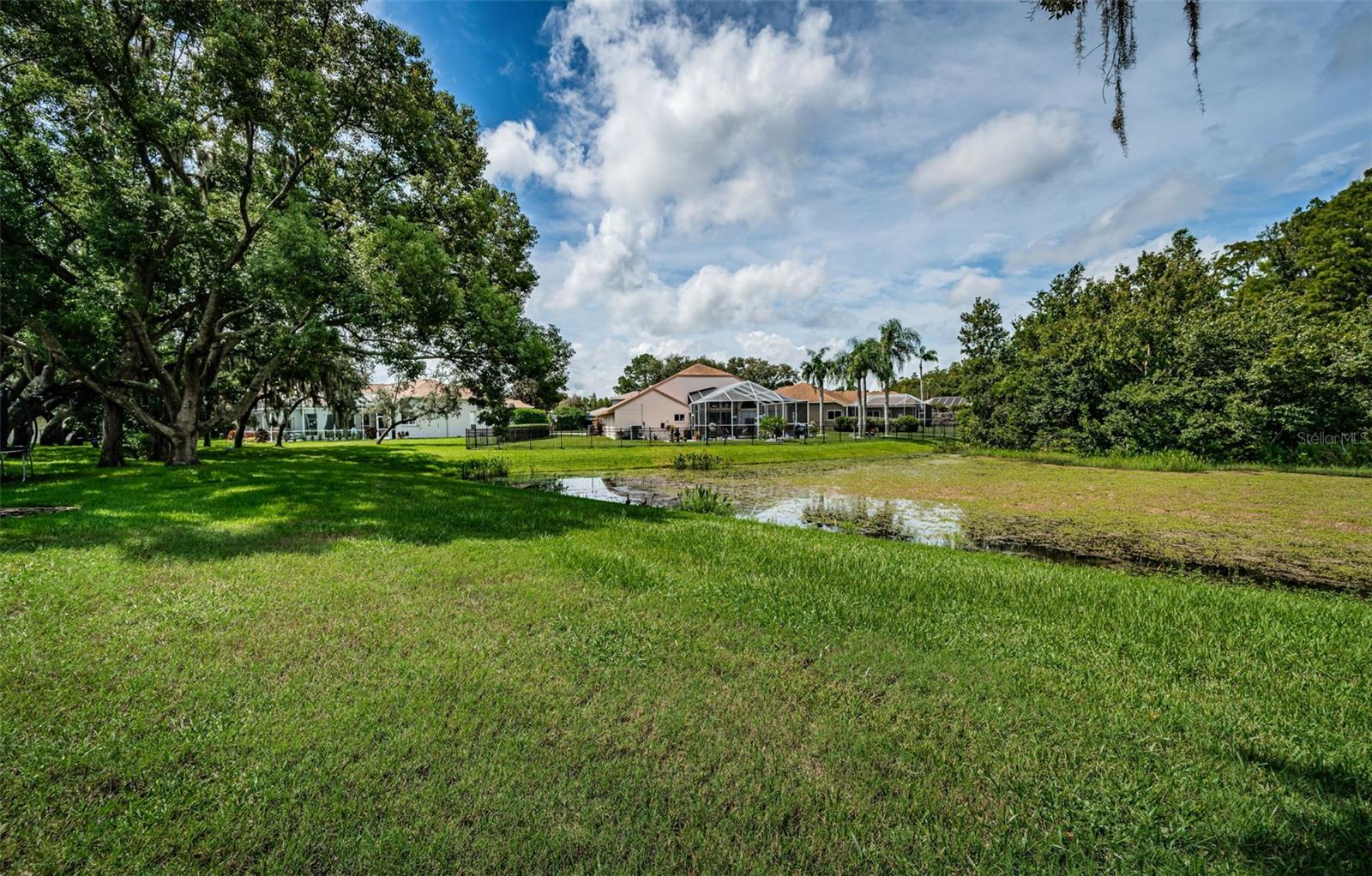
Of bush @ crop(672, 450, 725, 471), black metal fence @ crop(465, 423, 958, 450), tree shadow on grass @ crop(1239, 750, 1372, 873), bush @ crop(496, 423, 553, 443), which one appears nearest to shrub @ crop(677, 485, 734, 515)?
tree shadow on grass @ crop(1239, 750, 1372, 873)

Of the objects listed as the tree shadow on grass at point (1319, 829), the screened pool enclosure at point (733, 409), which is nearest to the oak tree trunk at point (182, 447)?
the tree shadow on grass at point (1319, 829)

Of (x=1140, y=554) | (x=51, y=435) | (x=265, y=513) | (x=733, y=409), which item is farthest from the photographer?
(x=733, y=409)

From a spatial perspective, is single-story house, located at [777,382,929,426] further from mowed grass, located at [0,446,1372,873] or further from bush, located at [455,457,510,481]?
mowed grass, located at [0,446,1372,873]

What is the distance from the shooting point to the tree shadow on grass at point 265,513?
5934 millimetres

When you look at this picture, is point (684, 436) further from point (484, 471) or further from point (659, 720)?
point (659, 720)

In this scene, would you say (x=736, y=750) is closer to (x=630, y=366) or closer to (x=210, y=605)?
(x=210, y=605)

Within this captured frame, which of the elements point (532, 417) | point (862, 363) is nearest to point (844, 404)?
point (862, 363)

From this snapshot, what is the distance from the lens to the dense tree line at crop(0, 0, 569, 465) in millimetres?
10117

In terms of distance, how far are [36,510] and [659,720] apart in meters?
10.1

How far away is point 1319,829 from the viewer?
6.84ft

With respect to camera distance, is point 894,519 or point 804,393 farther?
point 804,393

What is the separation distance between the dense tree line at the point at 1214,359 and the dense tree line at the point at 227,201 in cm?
2455

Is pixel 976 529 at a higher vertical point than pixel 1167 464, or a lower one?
lower

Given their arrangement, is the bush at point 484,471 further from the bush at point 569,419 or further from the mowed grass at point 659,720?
the bush at point 569,419
